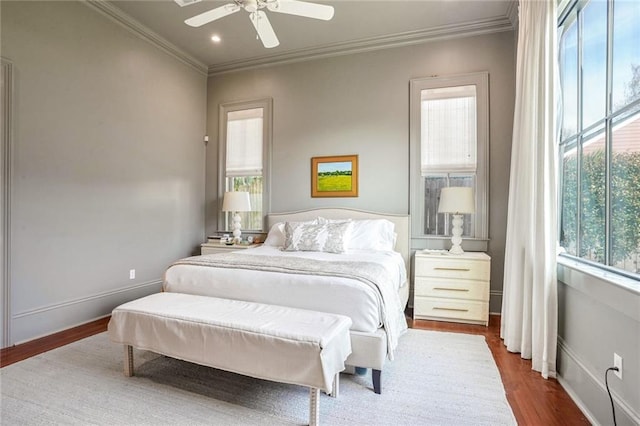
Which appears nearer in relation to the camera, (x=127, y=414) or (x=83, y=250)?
(x=127, y=414)

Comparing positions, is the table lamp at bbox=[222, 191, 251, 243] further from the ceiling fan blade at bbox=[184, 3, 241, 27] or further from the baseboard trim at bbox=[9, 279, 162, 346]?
the ceiling fan blade at bbox=[184, 3, 241, 27]

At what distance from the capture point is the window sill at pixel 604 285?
4.68 ft

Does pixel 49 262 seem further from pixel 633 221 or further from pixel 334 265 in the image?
pixel 633 221

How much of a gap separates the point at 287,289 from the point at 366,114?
2.77 m

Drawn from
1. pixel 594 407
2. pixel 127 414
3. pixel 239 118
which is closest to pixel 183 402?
pixel 127 414

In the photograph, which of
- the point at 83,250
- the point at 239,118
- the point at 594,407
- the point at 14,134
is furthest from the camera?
the point at 239,118

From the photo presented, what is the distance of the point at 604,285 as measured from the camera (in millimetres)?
1656

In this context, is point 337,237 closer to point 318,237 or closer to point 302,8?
point 318,237

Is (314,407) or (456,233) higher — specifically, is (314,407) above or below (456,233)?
below

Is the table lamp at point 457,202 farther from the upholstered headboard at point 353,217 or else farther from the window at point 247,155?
the window at point 247,155

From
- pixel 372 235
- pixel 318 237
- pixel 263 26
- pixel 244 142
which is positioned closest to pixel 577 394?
pixel 372 235

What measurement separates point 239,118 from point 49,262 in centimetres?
293

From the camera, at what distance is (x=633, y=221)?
162 centimetres

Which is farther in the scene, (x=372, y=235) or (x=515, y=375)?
(x=372, y=235)
